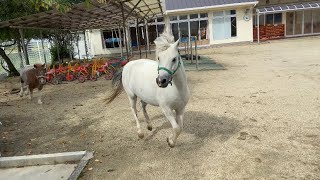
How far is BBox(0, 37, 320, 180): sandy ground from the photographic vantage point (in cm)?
410

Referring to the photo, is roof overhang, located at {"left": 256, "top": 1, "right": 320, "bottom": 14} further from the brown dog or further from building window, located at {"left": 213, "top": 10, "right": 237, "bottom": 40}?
the brown dog

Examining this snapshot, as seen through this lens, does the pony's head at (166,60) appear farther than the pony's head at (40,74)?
No

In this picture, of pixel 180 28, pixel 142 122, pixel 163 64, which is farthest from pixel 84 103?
pixel 180 28

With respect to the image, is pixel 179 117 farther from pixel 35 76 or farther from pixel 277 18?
pixel 277 18

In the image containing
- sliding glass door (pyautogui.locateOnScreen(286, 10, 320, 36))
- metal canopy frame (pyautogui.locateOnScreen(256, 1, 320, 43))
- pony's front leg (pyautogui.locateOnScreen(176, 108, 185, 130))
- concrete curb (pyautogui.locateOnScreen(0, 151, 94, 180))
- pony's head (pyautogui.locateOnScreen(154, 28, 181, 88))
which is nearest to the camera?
pony's head (pyautogui.locateOnScreen(154, 28, 181, 88))

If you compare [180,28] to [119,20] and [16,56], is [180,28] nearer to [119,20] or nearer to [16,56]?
[119,20]

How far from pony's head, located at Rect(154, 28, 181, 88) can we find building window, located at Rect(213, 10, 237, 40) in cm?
2271

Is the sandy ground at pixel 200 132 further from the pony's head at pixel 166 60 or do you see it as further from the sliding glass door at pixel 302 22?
the sliding glass door at pixel 302 22

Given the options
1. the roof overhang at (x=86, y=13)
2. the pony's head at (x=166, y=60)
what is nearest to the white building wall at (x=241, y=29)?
the roof overhang at (x=86, y=13)

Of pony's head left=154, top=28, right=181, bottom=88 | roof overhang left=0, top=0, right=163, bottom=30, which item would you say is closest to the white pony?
pony's head left=154, top=28, right=181, bottom=88

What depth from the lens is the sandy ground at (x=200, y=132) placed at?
410cm

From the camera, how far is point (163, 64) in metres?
3.79

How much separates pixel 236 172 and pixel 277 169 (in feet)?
1.83

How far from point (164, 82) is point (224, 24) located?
23.3 metres
